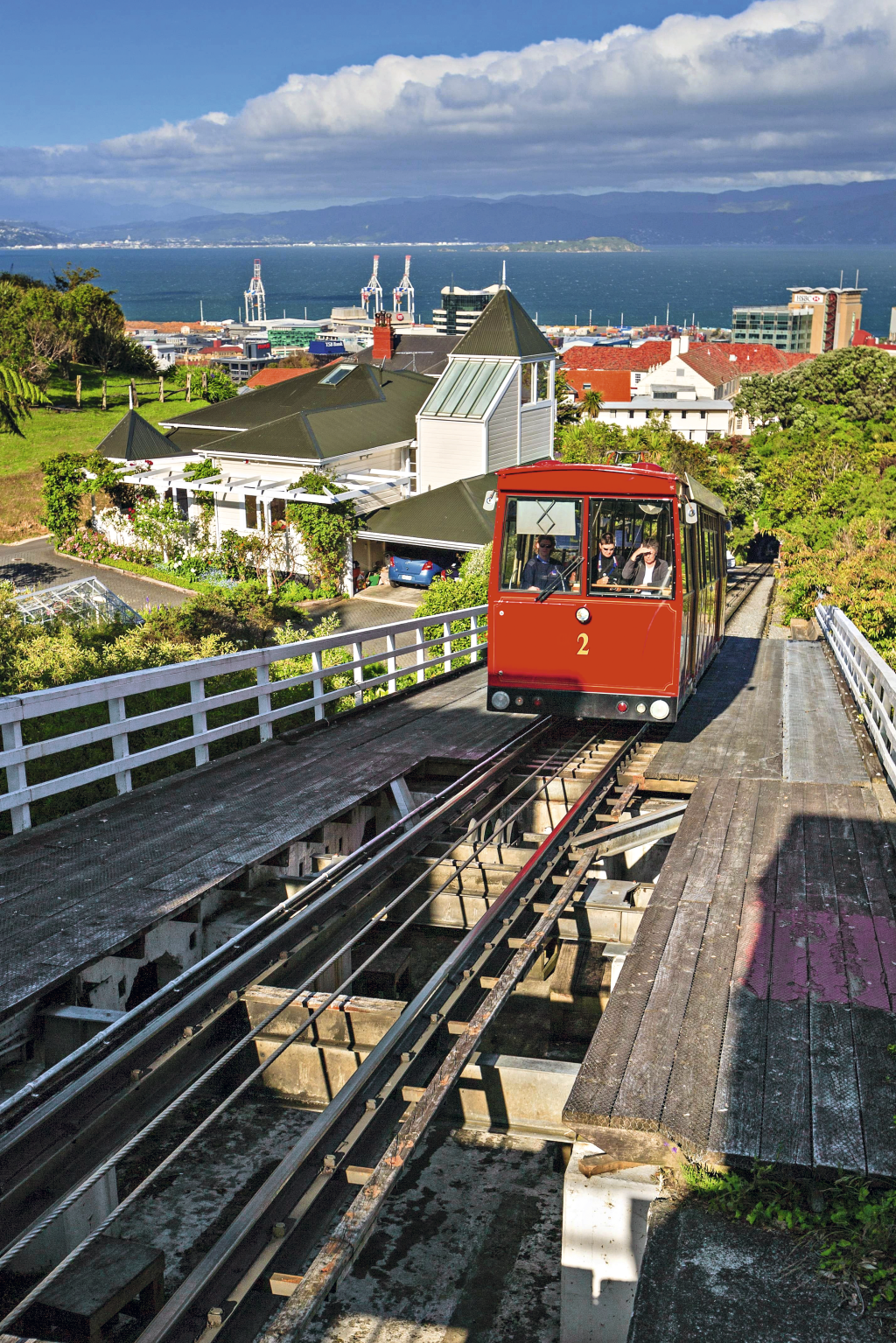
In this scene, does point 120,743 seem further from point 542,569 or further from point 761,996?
point 761,996

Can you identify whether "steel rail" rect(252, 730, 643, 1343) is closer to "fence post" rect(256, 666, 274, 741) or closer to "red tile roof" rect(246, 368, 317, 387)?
"fence post" rect(256, 666, 274, 741)

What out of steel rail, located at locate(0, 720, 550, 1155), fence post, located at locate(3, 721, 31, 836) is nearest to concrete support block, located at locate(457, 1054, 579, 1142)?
steel rail, located at locate(0, 720, 550, 1155)

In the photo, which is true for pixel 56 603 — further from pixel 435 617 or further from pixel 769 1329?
pixel 769 1329

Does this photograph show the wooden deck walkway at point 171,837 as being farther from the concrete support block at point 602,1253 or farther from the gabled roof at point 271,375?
the gabled roof at point 271,375

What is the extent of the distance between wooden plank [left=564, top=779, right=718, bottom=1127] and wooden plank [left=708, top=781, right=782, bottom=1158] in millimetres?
438

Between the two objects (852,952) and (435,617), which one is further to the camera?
(435,617)

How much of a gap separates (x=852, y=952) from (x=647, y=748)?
6.84 meters

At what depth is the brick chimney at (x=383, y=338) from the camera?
55281mm

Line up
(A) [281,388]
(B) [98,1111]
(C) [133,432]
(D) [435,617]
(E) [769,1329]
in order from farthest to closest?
(A) [281,388], (C) [133,432], (D) [435,617], (B) [98,1111], (E) [769,1329]

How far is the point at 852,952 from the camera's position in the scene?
684 cm

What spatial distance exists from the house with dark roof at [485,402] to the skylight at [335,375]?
660 centimetres

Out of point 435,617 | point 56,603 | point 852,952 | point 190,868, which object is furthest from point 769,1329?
point 56,603

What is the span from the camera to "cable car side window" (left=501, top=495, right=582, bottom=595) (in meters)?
12.4

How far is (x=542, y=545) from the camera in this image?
12531 mm
